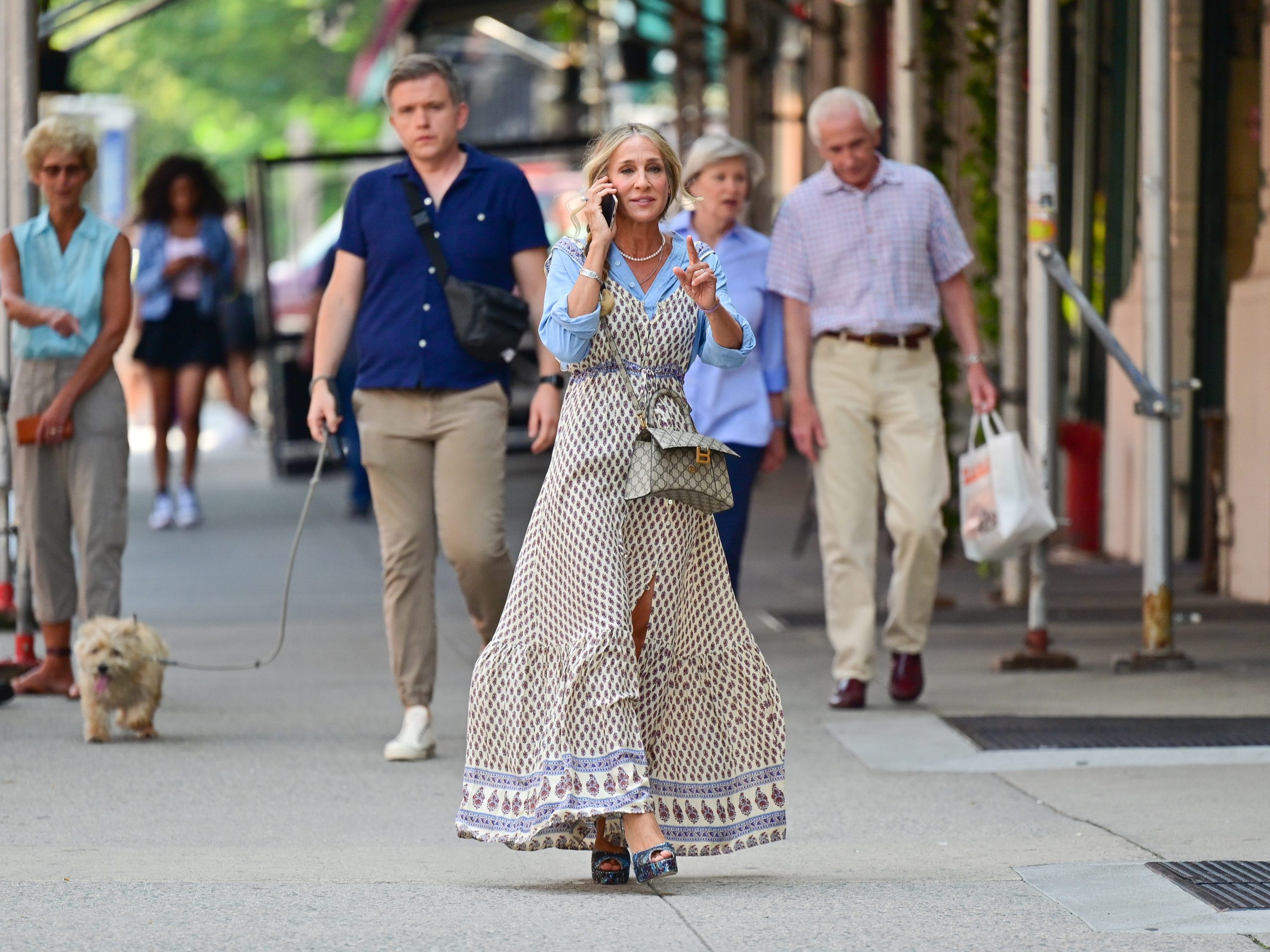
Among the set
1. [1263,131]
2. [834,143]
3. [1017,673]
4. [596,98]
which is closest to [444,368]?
[834,143]

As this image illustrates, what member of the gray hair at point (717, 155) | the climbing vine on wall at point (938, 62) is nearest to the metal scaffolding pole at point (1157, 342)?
the gray hair at point (717, 155)

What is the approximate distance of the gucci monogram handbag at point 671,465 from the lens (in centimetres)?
510

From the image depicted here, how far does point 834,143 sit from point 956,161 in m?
5.70

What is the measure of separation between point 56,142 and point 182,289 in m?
6.24

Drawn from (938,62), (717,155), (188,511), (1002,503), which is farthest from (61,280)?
(188,511)

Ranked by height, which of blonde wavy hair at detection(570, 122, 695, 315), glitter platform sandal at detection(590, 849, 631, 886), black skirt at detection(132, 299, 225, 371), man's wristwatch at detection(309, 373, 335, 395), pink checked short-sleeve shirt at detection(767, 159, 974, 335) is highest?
blonde wavy hair at detection(570, 122, 695, 315)

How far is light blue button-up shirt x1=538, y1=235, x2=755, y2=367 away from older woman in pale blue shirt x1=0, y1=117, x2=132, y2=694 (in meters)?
2.79

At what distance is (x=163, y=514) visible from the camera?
14172 millimetres

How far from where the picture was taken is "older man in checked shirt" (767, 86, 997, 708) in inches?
295

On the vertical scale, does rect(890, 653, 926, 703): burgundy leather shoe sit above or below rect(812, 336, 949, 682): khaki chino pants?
below

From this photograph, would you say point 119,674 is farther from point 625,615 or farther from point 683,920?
point 683,920

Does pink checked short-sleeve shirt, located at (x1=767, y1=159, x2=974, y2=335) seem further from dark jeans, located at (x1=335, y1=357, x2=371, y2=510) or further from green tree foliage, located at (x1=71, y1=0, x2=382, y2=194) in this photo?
green tree foliage, located at (x1=71, y1=0, x2=382, y2=194)

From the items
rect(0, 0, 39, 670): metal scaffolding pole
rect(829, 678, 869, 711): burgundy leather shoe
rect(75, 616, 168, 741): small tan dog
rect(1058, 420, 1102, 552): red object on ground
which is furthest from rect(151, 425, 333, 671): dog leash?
rect(1058, 420, 1102, 552): red object on ground

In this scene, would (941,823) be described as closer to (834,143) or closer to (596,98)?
(834,143)
